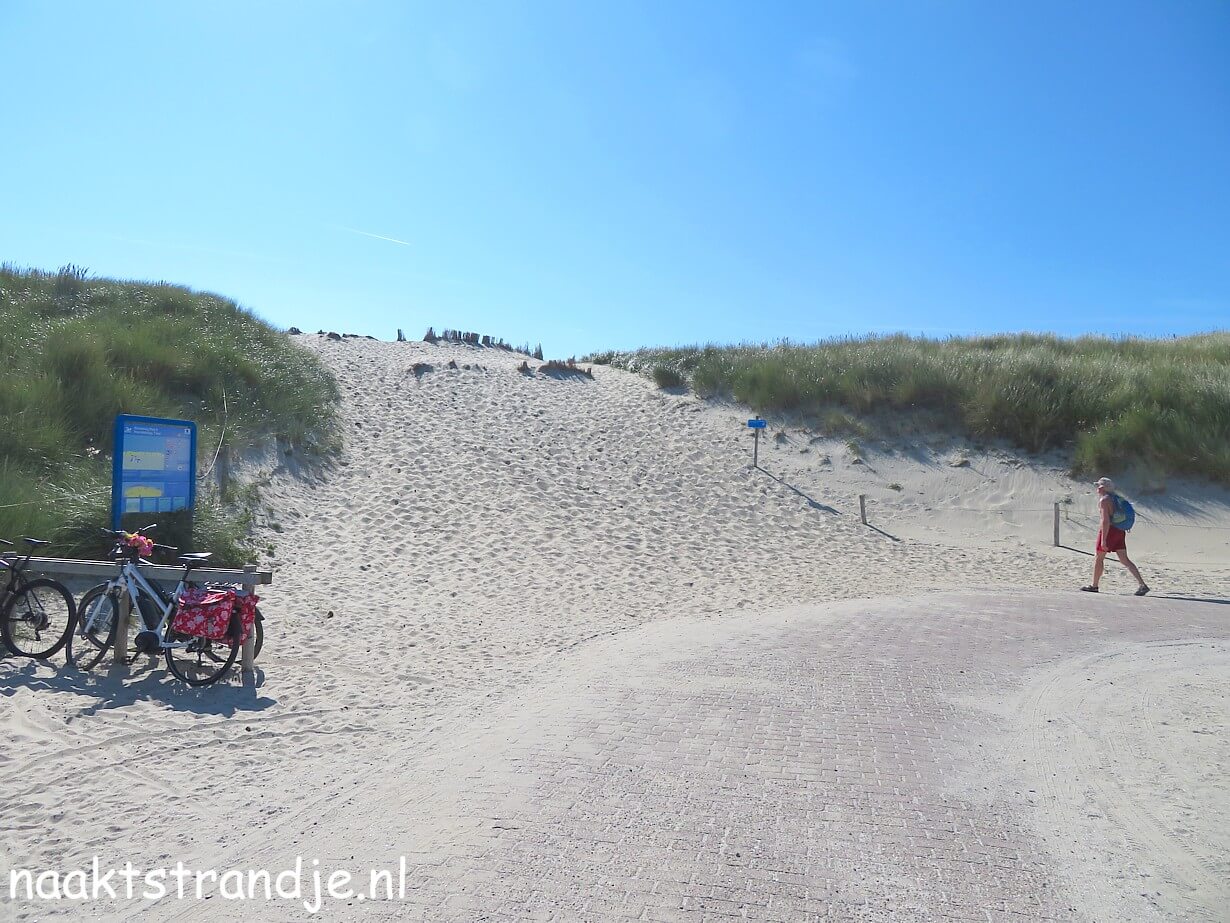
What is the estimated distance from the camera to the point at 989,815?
4297 mm

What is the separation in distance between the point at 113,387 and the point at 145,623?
22.5 feet

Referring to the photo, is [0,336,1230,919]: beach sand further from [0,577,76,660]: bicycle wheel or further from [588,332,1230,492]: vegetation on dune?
[588,332,1230,492]: vegetation on dune

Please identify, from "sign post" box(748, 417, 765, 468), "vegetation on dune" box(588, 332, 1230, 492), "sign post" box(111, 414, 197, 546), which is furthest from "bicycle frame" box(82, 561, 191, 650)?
"vegetation on dune" box(588, 332, 1230, 492)

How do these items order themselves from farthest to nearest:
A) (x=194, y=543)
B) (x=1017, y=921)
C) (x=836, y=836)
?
(x=194, y=543), (x=836, y=836), (x=1017, y=921)

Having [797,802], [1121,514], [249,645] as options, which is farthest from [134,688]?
[1121,514]

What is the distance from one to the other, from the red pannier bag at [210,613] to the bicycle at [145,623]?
5 centimetres

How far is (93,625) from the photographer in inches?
257

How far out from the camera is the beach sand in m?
4.17

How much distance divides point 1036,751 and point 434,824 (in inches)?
145

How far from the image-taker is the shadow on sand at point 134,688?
19.5 ft

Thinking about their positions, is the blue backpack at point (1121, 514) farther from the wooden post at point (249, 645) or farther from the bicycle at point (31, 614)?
the bicycle at point (31, 614)

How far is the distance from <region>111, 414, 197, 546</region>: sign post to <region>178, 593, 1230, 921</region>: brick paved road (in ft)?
15.1

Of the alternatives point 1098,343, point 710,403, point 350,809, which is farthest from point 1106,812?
point 1098,343

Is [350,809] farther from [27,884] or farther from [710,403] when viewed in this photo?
[710,403]
